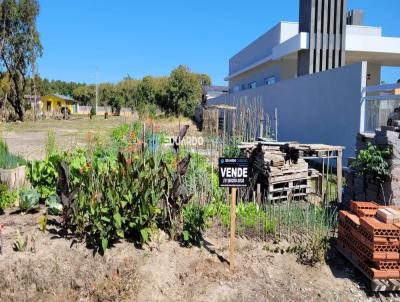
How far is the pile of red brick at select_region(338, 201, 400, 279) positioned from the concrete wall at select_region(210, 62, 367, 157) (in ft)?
20.5

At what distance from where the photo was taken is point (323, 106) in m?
11.7

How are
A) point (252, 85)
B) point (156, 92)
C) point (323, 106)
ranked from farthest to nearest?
point (156, 92), point (252, 85), point (323, 106)

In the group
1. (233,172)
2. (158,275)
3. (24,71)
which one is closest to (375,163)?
(233,172)

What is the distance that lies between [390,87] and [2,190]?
803 centimetres

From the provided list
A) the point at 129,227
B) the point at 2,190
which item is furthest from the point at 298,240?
the point at 2,190

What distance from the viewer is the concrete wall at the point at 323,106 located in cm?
1002

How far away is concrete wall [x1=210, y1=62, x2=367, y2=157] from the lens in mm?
10016

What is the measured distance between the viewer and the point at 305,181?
6.68 metres

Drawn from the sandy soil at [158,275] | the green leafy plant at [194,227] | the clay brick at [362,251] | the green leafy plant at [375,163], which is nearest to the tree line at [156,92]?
the green leafy plant at [375,163]

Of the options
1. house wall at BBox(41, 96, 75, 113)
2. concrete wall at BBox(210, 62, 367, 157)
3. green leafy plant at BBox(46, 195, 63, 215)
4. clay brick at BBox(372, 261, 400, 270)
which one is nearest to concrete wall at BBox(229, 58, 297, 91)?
concrete wall at BBox(210, 62, 367, 157)

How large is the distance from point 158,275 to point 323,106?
9183 millimetres

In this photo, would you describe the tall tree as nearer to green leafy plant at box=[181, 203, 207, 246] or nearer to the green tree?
the green tree

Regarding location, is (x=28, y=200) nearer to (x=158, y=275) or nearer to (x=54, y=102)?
(x=158, y=275)

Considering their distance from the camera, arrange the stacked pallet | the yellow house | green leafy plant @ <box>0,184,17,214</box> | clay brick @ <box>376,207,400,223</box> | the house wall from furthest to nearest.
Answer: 1. the house wall
2. the yellow house
3. the stacked pallet
4. green leafy plant @ <box>0,184,17,214</box>
5. clay brick @ <box>376,207,400,223</box>
